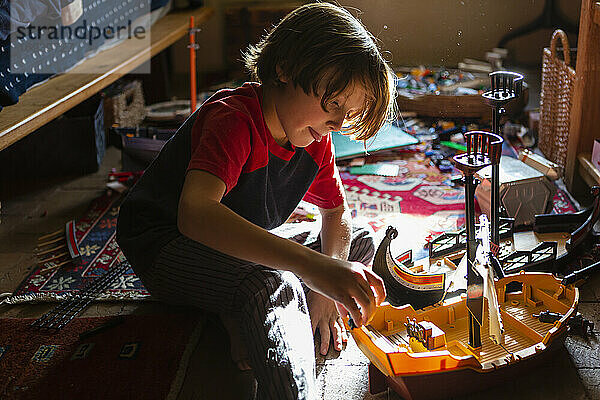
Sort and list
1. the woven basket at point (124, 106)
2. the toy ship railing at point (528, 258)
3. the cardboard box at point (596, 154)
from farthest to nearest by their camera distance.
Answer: the woven basket at point (124, 106) < the cardboard box at point (596, 154) < the toy ship railing at point (528, 258)

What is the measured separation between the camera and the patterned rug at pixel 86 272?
116 cm

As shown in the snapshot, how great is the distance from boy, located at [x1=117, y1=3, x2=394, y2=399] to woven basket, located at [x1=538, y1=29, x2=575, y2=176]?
0.77m

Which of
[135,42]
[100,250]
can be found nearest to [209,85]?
[135,42]

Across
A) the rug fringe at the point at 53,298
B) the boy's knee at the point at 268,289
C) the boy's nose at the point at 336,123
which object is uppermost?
the boy's nose at the point at 336,123

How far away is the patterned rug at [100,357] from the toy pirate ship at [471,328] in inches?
10.6

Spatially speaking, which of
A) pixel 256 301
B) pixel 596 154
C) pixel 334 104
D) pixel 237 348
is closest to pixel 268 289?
pixel 256 301

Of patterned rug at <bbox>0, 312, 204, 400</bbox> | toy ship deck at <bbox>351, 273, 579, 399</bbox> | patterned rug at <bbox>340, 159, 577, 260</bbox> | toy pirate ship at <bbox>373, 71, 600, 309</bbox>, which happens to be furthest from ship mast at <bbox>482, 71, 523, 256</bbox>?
patterned rug at <bbox>0, 312, 204, 400</bbox>

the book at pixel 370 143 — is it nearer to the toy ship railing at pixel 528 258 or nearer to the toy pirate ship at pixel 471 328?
the toy ship railing at pixel 528 258

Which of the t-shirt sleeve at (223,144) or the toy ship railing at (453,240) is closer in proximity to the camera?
the t-shirt sleeve at (223,144)

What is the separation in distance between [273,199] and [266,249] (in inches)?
10.2

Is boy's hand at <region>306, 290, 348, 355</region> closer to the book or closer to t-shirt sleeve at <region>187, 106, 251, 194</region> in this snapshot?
t-shirt sleeve at <region>187, 106, 251, 194</region>

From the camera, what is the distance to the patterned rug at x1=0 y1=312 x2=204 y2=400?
896 millimetres

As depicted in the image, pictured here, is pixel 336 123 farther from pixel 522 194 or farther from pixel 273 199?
pixel 522 194

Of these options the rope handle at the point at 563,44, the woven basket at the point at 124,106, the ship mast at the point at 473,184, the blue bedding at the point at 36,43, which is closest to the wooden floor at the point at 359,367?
the ship mast at the point at 473,184
